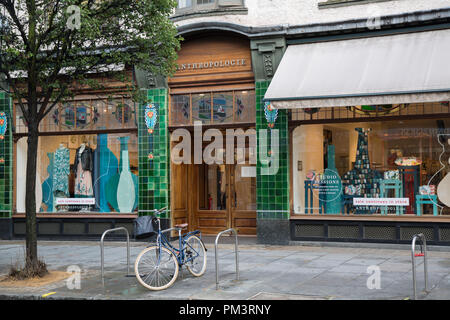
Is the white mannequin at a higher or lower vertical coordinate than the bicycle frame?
higher

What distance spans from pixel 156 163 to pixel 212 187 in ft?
6.87

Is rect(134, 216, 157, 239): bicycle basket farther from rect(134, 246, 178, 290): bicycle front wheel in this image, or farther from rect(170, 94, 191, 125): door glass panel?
rect(170, 94, 191, 125): door glass panel

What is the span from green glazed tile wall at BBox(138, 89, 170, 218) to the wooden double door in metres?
0.42

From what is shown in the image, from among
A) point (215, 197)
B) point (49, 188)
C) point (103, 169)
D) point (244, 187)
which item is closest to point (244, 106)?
point (244, 187)

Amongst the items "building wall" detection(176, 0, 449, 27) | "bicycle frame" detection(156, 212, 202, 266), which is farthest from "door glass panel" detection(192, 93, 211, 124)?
"bicycle frame" detection(156, 212, 202, 266)

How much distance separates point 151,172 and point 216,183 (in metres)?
2.16

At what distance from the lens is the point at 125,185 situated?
49.1ft

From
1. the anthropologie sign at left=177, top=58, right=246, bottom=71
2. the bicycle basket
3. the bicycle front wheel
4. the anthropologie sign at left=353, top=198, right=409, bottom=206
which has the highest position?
the anthropologie sign at left=177, top=58, right=246, bottom=71

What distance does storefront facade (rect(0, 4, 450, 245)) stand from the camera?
12.4 m

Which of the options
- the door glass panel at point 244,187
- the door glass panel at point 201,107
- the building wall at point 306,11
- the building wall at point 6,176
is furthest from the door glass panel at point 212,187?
the building wall at point 6,176

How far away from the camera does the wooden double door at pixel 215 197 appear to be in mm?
15148

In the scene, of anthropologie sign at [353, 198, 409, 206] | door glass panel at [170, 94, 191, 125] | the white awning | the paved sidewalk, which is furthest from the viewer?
door glass panel at [170, 94, 191, 125]
